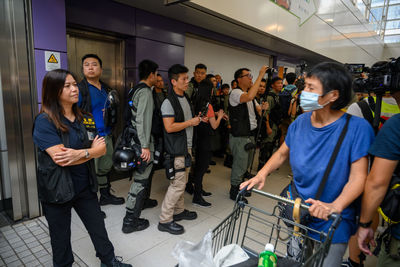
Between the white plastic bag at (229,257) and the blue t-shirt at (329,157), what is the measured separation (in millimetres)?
539

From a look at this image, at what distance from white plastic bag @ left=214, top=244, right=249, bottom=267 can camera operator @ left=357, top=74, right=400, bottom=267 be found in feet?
2.35

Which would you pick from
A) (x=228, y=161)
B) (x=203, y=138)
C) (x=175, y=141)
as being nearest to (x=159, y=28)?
(x=203, y=138)

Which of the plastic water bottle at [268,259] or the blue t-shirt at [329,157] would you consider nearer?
the plastic water bottle at [268,259]

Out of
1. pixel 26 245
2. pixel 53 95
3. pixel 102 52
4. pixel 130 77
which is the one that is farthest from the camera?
pixel 130 77

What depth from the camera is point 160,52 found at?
4840mm

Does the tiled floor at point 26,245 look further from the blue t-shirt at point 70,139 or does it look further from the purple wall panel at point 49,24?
the purple wall panel at point 49,24

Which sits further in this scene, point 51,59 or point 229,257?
point 51,59

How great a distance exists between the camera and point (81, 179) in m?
1.87

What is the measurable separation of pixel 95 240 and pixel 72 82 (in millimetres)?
1254

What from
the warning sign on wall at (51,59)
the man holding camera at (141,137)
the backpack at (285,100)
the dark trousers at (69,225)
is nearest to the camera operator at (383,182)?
the dark trousers at (69,225)

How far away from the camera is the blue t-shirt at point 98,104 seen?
3080 mm

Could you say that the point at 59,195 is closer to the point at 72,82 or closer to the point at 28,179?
the point at 72,82

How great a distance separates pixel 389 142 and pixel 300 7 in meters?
7.08

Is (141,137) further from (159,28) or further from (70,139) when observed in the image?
(159,28)
